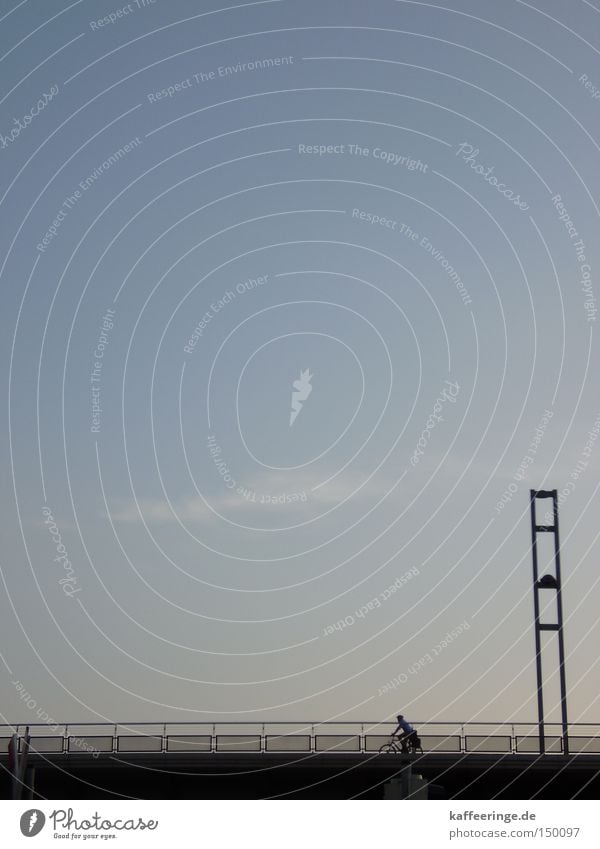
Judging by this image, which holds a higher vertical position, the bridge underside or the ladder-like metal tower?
the ladder-like metal tower

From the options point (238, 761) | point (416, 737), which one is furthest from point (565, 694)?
point (238, 761)

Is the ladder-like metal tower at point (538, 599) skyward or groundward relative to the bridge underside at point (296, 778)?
skyward

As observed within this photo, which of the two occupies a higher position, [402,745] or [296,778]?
[402,745]

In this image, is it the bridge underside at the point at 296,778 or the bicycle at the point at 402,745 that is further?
the bicycle at the point at 402,745

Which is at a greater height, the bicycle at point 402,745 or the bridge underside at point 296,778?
the bicycle at point 402,745

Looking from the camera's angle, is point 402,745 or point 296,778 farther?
point 402,745
